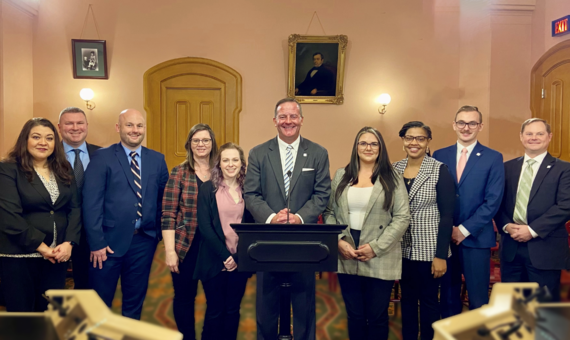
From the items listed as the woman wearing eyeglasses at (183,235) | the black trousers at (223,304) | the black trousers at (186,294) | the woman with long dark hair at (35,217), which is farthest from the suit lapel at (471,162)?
the woman with long dark hair at (35,217)

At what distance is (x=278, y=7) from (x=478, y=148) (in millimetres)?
4114

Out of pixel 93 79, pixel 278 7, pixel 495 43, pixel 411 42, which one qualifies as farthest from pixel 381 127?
pixel 93 79

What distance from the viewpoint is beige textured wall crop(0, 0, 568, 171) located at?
239 inches

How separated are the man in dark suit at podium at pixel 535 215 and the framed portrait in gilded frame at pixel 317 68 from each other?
357 cm

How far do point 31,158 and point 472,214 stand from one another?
8.73ft

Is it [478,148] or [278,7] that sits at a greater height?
[278,7]

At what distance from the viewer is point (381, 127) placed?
248 inches

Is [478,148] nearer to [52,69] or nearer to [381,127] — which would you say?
[381,127]

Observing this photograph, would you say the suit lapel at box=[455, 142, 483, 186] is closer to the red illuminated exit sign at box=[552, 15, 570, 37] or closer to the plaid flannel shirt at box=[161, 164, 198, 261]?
the plaid flannel shirt at box=[161, 164, 198, 261]

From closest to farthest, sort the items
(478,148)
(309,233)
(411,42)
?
1. (309,233)
2. (478,148)
3. (411,42)

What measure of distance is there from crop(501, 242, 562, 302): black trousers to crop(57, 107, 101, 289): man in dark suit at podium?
271cm

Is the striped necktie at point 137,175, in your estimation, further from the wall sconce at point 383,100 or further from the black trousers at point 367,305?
the wall sconce at point 383,100

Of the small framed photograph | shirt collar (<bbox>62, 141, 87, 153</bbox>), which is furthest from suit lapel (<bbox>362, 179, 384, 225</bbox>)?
the small framed photograph

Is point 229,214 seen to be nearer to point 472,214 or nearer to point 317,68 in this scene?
point 472,214
